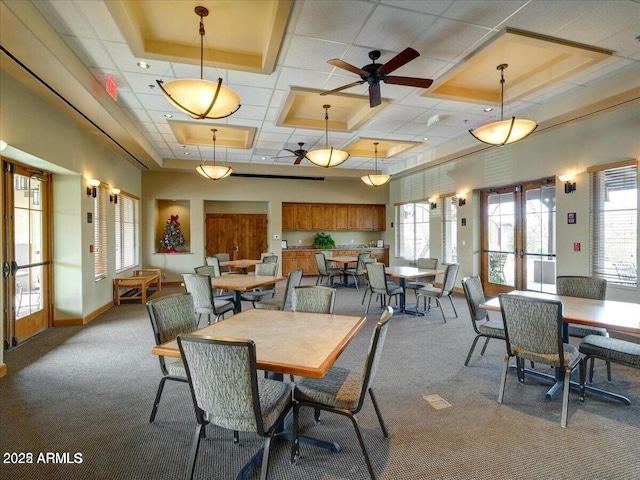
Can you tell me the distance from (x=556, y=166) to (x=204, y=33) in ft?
18.0

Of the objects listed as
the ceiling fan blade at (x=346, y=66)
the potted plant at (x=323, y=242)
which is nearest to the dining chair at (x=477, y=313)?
the ceiling fan blade at (x=346, y=66)

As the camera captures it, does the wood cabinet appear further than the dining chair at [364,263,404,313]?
Yes

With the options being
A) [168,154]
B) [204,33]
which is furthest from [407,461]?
[168,154]

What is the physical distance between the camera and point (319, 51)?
3463mm

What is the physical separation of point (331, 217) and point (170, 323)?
8.55 m

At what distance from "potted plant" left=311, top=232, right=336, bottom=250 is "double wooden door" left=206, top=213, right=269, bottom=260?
5.25ft

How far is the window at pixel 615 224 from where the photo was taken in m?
4.41

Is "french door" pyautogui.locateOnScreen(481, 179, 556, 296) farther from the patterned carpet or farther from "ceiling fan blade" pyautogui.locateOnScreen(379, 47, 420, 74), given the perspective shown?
"ceiling fan blade" pyautogui.locateOnScreen(379, 47, 420, 74)

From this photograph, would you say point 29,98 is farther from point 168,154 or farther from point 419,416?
point 419,416

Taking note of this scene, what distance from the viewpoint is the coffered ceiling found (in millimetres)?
2842

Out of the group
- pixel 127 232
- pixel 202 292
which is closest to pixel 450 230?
pixel 202 292

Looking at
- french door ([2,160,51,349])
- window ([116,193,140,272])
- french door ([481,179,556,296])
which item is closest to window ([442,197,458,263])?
french door ([481,179,556,296])

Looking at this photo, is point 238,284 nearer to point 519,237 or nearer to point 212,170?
point 212,170

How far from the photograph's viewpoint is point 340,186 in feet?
35.0
